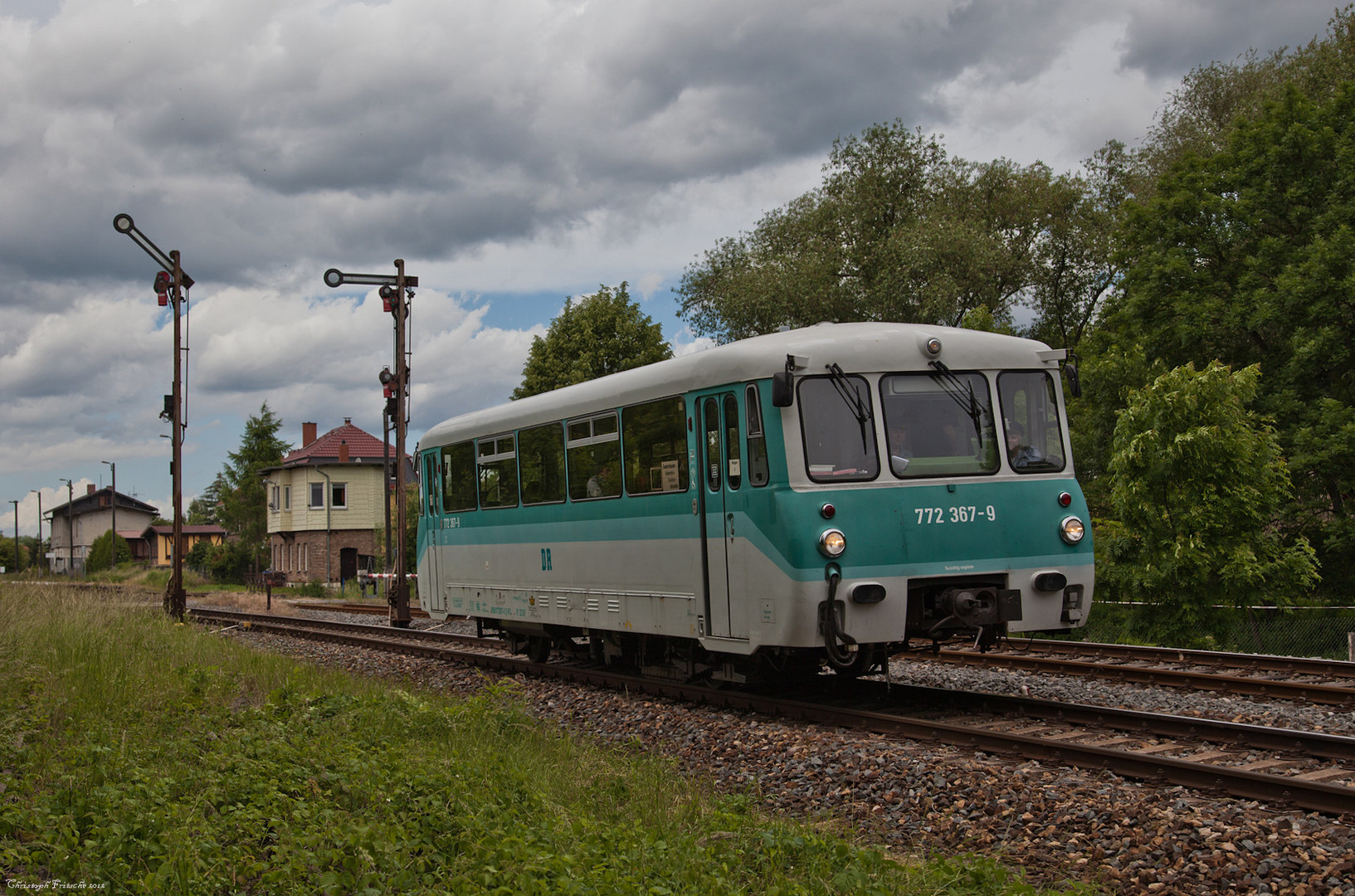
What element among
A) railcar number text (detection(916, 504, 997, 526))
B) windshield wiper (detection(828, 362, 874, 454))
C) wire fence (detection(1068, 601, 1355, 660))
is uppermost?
windshield wiper (detection(828, 362, 874, 454))

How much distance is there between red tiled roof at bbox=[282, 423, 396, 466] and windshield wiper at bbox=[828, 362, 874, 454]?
155 ft

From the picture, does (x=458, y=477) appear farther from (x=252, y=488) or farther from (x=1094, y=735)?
(x=252, y=488)

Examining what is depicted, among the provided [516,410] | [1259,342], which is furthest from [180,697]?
[1259,342]

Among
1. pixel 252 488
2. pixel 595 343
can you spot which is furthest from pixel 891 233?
pixel 252 488

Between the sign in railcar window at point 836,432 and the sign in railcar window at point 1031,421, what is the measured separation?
1299mm

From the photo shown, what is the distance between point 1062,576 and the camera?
926 cm

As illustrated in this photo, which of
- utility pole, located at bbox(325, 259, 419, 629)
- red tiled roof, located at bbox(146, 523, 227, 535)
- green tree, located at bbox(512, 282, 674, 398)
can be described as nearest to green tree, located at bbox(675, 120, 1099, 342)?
green tree, located at bbox(512, 282, 674, 398)

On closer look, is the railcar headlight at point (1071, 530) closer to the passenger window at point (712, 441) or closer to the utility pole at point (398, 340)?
the passenger window at point (712, 441)

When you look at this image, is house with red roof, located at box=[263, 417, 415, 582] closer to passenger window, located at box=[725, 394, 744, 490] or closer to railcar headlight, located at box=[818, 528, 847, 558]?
passenger window, located at box=[725, 394, 744, 490]

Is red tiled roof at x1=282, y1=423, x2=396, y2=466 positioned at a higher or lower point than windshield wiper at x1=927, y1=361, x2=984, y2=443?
higher

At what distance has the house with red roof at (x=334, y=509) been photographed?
176ft

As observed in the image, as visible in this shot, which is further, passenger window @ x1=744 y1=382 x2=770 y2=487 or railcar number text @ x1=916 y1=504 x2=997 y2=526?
passenger window @ x1=744 y1=382 x2=770 y2=487

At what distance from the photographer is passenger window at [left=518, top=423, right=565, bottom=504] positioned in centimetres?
1255

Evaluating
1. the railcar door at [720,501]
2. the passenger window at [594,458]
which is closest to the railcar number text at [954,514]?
the railcar door at [720,501]
